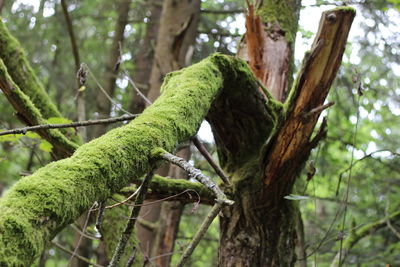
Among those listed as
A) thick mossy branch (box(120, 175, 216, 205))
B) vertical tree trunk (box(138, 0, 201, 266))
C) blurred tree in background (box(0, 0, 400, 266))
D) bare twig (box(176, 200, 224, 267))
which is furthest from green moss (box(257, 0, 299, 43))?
bare twig (box(176, 200, 224, 267))

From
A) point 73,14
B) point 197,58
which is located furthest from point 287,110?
point 73,14

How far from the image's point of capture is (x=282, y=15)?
176 inches

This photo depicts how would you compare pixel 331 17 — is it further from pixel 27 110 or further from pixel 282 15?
pixel 27 110

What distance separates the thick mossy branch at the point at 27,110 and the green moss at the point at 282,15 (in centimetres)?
246

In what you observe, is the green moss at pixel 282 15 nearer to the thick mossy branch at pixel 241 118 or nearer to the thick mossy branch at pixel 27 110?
the thick mossy branch at pixel 241 118

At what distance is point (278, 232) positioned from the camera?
337cm

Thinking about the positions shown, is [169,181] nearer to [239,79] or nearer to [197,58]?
[239,79]

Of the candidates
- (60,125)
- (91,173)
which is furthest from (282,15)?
(91,173)

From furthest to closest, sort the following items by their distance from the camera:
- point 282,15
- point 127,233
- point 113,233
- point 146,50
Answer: point 146,50, point 282,15, point 113,233, point 127,233

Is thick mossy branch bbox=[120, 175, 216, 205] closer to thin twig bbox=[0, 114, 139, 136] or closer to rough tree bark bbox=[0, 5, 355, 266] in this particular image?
rough tree bark bbox=[0, 5, 355, 266]

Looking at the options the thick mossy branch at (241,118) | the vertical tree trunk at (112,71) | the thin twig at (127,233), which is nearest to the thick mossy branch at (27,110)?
the thick mossy branch at (241,118)

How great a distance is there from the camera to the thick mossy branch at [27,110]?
2943 millimetres

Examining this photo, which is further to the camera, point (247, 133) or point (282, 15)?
point (282, 15)

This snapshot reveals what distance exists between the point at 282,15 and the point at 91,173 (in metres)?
3.50
